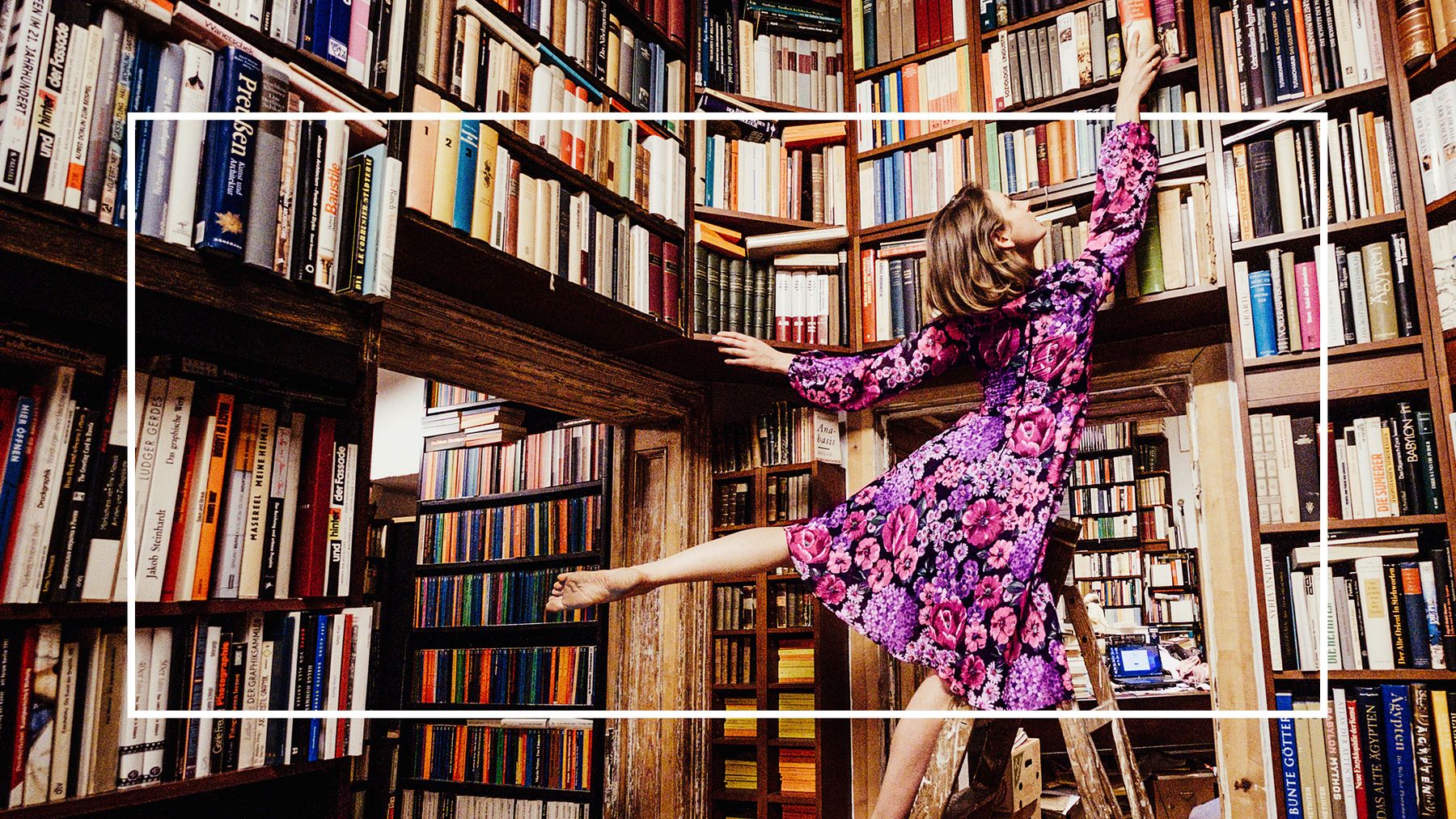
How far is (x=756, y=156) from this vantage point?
118 inches

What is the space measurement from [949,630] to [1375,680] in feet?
3.73

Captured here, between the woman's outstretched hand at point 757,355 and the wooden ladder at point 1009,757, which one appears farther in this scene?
the woman's outstretched hand at point 757,355

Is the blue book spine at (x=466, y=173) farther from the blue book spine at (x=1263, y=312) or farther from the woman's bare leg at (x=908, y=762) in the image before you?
the blue book spine at (x=1263, y=312)

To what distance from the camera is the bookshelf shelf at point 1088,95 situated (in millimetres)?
2430

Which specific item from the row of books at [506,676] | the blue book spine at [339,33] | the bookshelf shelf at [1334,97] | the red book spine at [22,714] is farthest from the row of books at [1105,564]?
the red book spine at [22,714]

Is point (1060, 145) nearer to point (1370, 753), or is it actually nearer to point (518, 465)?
point (1370, 753)

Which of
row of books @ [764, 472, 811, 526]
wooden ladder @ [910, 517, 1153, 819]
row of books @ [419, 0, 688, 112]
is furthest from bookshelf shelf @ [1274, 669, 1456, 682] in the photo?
row of books @ [419, 0, 688, 112]

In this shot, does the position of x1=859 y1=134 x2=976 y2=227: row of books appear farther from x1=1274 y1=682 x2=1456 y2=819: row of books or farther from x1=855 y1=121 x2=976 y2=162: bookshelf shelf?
x1=1274 y1=682 x2=1456 y2=819: row of books

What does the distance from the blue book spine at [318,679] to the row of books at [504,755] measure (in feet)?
5.63

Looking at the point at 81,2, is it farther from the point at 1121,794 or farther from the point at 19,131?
the point at 1121,794

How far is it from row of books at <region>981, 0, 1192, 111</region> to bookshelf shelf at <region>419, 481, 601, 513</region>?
1.96m

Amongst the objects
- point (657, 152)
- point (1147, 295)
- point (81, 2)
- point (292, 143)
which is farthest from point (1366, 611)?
point (81, 2)

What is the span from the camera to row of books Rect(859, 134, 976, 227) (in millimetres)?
2789

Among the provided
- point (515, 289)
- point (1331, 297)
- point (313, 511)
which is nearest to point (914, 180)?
point (1331, 297)
